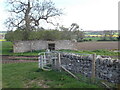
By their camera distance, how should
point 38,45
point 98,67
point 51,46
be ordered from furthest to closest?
point 51,46 < point 38,45 < point 98,67

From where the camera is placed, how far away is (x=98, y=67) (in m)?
7.10

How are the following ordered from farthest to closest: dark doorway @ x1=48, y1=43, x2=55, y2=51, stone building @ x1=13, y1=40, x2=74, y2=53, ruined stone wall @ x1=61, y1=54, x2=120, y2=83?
dark doorway @ x1=48, y1=43, x2=55, y2=51
stone building @ x1=13, y1=40, x2=74, y2=53
ruined stone wall @ x1=61, y1=54, x2=120, y2=83

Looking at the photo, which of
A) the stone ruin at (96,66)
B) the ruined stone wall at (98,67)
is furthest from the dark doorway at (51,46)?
the ruined stone wall at (98,67)

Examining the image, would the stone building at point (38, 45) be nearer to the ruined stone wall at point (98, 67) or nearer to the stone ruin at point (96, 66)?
the stone ruin at point (96, 66)

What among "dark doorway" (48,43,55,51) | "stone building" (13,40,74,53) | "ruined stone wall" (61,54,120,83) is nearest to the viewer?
"ruined stone wall" (61,54,120,83)

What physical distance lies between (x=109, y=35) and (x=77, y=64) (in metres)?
55.0

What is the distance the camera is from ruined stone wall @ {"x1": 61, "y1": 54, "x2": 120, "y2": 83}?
642 cm

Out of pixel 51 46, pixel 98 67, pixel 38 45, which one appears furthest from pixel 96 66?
pixel 51 46

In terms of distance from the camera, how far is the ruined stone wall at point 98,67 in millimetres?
6419

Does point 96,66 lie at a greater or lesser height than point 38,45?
lesser

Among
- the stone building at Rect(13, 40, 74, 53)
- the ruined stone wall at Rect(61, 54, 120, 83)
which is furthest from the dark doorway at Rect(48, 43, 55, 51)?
the ruined stone wall at Rect(61, 54, 120, 83)

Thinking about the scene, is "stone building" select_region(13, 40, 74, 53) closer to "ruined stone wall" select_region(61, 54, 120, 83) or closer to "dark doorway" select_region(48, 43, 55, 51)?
"dark doorway" select_region(48, 43, 55, 51)

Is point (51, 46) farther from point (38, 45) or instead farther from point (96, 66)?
point (96, 66)

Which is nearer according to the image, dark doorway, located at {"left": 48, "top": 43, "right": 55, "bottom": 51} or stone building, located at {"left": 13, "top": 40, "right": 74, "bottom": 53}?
stone building, located at {"left": 13, "top": 40, "right": 74, "bottom": 53}
